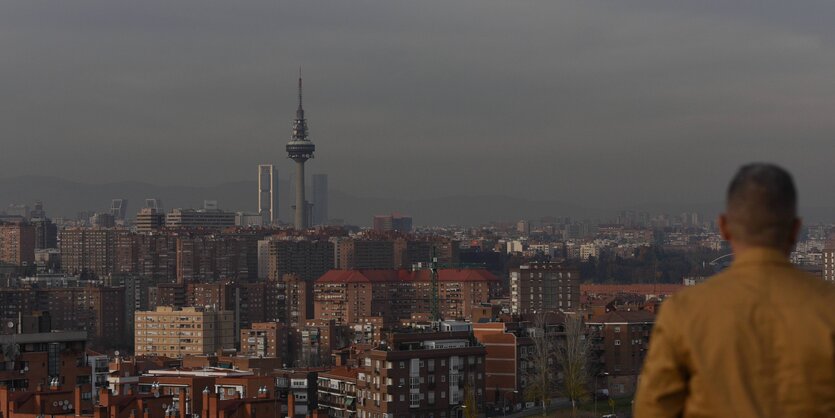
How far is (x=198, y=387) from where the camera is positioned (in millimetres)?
24953

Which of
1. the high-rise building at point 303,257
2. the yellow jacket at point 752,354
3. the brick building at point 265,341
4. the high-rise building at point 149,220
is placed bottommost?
the brick building at point 265,341

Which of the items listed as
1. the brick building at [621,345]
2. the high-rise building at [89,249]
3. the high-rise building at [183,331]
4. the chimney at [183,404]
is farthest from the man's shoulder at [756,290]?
the high-rise building at [89,249]

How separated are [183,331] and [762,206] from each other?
54.5 meters

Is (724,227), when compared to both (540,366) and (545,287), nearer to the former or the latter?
(540,366)

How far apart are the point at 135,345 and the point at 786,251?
5615 cm

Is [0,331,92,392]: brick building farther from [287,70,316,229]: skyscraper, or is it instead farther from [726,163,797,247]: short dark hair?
[287,70,316,229]: skyscraper

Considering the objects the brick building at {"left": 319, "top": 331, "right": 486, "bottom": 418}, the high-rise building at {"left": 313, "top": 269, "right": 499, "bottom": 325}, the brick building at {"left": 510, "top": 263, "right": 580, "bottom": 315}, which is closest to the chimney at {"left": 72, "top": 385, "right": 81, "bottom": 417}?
the brick building at {"left": 319, "top": 331, "right": 486, "bottom": 418}

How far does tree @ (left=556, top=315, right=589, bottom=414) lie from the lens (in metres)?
32.2

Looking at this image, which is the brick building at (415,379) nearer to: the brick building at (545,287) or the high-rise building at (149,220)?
the brick building at (545,287)

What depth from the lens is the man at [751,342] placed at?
77.7 inches

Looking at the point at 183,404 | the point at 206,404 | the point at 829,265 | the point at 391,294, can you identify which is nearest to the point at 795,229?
the point at 206,404

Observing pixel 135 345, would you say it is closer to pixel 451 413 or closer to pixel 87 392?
pixel 451 413

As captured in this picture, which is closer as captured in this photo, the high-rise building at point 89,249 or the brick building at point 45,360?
the brick building at point 45,360

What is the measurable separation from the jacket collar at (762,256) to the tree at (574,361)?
1167 inches
